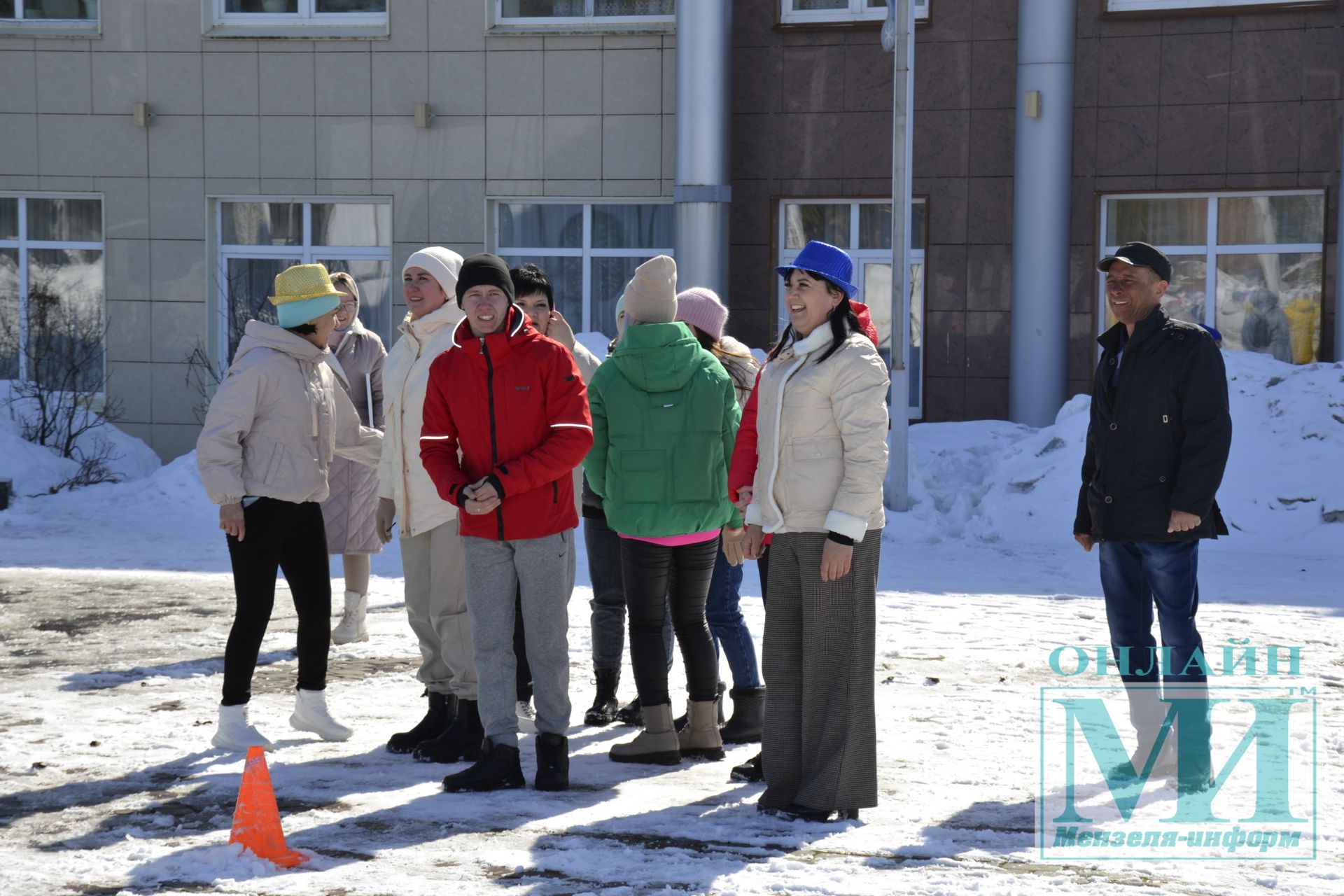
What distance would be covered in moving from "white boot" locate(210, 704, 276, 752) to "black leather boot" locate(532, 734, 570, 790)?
1.23 m

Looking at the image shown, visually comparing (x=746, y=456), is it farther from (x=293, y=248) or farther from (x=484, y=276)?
(x=293, y=248)

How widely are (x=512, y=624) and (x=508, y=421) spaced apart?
0.74 m

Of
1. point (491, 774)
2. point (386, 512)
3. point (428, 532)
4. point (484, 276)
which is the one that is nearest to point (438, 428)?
point (484, 276)

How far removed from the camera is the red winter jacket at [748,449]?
17.7 feet

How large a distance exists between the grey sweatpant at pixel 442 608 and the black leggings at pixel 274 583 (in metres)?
0.39

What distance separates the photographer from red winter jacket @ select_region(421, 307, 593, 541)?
5328mm

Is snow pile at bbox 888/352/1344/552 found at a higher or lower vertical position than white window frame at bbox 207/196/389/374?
lower

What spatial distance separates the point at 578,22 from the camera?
17125 millimetres

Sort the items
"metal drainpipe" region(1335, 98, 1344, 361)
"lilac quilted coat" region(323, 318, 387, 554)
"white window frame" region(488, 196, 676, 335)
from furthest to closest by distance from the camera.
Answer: "white window frame" region(488, 196, 676, 335) < "metal drainpipe" region(1335, 98, 1344, 361) < "lilac quilted coat" region(323, 318, 387, 554)

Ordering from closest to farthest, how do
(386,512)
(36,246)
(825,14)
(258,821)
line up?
1. (258,821)
2. (386,512)
3. (825,14)
4. (36,246)

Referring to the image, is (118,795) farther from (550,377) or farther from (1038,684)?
(1038,684)

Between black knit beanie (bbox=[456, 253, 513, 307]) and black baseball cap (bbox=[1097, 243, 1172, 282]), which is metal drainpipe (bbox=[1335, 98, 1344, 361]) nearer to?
black baseball cap (bbox=[1097, 243, 1172, 282])

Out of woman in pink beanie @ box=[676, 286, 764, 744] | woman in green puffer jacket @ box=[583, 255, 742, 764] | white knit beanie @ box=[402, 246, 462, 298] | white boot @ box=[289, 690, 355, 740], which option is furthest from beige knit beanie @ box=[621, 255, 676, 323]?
white boot @ box=[289, 690, 355, 740]

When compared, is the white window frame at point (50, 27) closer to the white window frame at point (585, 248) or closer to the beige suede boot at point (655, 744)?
the white window frame at point (585, 248)
